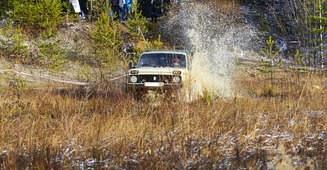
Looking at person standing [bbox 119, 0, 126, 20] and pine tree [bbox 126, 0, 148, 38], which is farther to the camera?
person standing [bbox 119, 0, 126, 20]

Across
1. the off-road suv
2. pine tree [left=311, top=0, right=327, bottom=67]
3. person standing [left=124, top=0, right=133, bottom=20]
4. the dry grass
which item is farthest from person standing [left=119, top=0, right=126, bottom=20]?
the dry grass

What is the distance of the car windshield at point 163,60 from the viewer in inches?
388

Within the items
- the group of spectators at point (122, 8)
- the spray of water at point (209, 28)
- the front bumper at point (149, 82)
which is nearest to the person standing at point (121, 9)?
the group of spectators at point (122, 8)

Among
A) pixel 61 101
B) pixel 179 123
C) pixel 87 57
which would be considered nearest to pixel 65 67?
pixel 87 57

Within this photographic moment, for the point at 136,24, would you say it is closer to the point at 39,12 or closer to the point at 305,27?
the point at 39,12

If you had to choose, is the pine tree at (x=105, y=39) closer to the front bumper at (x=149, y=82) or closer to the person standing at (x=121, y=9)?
the person standing at (x=121, y=9)

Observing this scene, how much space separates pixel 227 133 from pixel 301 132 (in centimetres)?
91

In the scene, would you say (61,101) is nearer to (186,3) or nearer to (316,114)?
(316,114)

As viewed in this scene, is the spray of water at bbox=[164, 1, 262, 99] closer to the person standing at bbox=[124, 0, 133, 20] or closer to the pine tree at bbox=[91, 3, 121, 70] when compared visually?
the person standing at bbox=[124, 0, 133, 20]

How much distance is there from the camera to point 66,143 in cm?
479

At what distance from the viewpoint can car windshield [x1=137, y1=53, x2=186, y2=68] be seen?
9.85m

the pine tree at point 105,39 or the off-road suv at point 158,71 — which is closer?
the off-road suv at point 158,71

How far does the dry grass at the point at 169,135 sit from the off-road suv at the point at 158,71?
6.51 ft

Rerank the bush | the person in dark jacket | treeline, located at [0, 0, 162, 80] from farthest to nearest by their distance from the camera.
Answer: the person in dark jacket → the bush → treeline, located at [0, 0, 162, 80]
